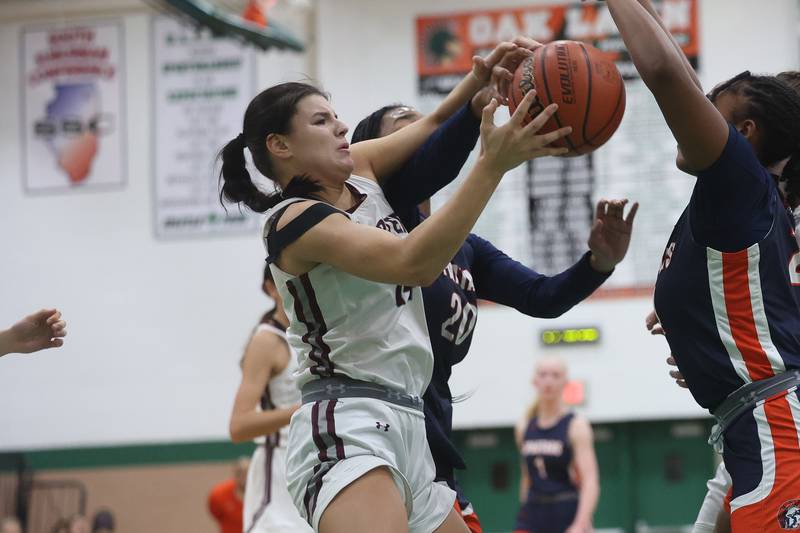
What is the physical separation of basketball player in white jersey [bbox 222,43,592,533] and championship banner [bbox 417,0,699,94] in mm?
7580

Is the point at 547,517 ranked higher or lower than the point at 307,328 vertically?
lower

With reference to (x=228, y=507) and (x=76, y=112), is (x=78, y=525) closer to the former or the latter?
(x=228, y=507)

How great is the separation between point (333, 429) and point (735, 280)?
116cm

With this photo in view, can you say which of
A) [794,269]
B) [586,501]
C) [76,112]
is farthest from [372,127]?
[76,112]

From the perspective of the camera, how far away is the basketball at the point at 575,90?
119 inches

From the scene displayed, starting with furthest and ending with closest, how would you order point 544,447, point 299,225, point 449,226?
point 544,447 → point 299,225 → point 449,226

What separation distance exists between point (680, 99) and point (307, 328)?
118 cm

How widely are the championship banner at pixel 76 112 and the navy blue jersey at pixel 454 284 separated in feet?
27.6

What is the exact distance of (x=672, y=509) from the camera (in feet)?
35.4

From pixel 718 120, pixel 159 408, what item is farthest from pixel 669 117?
pixel 159 408

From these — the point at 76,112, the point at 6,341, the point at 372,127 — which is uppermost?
the point at 76,112

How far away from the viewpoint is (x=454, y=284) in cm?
361

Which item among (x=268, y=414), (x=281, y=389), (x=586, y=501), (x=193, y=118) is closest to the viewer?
(x=268, y=414)

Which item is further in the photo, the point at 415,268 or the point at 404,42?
the point at 404,42
